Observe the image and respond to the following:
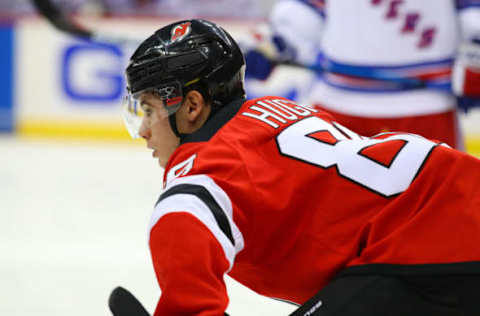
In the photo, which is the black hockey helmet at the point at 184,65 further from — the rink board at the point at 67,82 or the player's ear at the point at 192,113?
the rink board at the point at 67,82

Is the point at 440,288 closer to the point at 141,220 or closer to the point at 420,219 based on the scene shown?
the point at 420,219

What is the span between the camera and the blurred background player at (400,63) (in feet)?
7.97

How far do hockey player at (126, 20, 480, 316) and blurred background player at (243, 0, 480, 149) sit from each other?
111 centimetres

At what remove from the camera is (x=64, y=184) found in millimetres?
4516

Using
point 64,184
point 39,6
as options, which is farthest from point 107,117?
point 39,6

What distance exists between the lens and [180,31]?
1.42 metres

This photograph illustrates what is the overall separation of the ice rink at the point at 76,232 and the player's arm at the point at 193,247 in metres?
1.19

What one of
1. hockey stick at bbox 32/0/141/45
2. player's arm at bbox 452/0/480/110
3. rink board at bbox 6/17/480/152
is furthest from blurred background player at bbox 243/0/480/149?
rink board at bbox 6/17/480/152

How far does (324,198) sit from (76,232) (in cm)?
221

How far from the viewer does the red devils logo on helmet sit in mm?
1406

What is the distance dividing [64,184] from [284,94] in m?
2.02

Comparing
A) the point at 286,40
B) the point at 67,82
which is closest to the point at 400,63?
the point at 286,40

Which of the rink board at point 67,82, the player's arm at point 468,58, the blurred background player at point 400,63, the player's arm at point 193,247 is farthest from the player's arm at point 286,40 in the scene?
the rink board at point 67,82

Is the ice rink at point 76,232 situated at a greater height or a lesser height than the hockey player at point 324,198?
lesser
